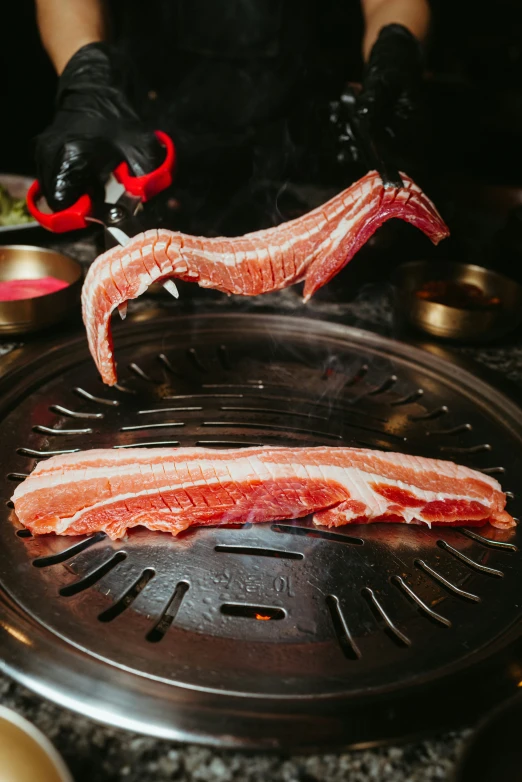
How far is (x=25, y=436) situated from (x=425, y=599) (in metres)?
1.69

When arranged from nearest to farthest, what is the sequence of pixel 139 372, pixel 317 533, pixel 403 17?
1. pixel 317 533
2. pixel 139 372
3. pixel 403 17

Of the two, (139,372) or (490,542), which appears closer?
(490,542)

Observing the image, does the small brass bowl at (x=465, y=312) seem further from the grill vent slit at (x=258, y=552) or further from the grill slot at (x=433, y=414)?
the grill vent slit at (x=258, y=552)

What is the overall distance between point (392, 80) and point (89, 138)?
1498mm

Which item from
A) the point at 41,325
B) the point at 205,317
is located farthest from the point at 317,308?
the point at 41,325

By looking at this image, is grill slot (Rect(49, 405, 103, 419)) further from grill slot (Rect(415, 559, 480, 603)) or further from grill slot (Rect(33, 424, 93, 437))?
grill slot (Rect(415, 559, 480, 603))

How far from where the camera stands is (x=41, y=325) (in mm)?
2984

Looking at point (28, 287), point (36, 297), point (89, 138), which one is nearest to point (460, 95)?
point (89, 138)

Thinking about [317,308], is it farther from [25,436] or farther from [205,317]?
[25,436]

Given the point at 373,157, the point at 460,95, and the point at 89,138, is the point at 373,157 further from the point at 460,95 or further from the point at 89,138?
the point at 460,95

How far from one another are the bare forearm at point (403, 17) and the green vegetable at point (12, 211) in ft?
8.15

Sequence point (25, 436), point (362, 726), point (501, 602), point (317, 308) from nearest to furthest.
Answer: point (362, 726), point (501, 602), point (25, 436), point (317, 308)

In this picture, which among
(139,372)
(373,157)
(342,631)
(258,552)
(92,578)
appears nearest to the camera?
(342,631)

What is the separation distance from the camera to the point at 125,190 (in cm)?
269
